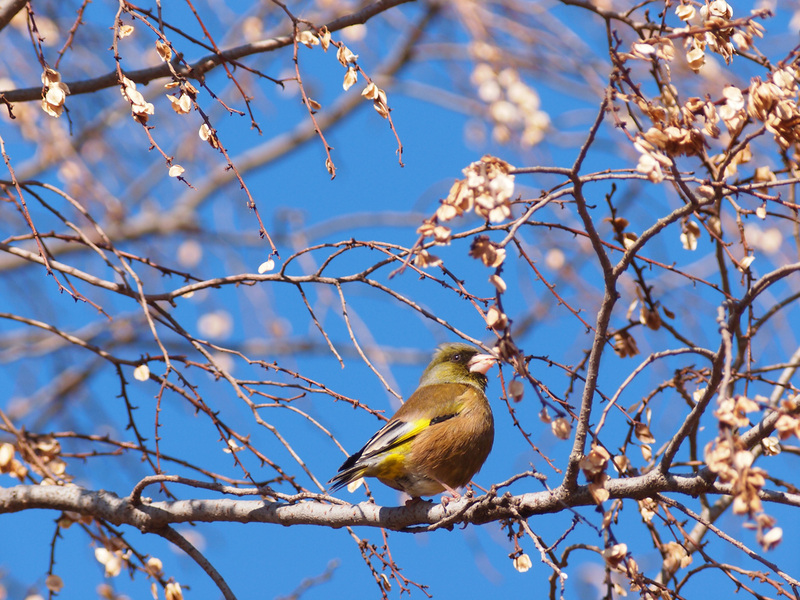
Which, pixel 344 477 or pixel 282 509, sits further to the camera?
pixel 344 477

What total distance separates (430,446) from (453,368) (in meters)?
0.96

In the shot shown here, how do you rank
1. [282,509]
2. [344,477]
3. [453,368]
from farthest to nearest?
[453,368] < [344,477] < [282,509]

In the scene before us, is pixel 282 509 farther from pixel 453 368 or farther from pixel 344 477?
pixel 453 368

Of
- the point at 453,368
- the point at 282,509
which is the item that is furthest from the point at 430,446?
the point at 282,509

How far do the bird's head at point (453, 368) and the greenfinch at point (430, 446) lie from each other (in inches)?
8.2

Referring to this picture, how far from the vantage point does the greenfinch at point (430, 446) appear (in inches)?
159

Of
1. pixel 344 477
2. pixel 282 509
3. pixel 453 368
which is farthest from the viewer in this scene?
pixel 453 368

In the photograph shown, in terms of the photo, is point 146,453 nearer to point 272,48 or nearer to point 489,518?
point 489,518

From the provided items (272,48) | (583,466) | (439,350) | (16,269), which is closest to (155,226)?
(16,269)

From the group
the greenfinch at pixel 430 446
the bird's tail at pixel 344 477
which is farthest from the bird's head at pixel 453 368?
the bird's tail at pixel 344 477

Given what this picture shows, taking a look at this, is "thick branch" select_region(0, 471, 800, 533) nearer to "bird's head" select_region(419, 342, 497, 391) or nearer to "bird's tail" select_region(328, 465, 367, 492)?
"bird's tail" select_region(328, 465, 367, 492)

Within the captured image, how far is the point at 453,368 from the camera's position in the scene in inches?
199

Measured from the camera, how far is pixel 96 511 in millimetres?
3424

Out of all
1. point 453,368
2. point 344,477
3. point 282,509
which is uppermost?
point 453,368
